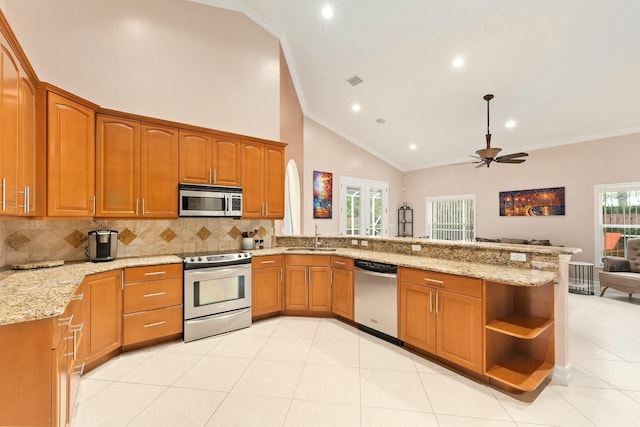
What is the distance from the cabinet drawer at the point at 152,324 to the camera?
256 centimetres

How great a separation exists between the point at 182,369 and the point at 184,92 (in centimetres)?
320

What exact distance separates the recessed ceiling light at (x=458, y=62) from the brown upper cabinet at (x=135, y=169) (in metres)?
3.88

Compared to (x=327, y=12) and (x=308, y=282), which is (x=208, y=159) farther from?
(x=327, y=12)

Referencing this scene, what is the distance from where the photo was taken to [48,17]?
2.69 m

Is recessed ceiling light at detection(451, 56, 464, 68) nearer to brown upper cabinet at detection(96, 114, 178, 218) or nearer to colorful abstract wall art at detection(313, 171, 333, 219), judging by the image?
colorful abstract wall art at detection(313, 171, 333, 219)

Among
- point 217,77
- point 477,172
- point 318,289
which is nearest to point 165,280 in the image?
point 318,289

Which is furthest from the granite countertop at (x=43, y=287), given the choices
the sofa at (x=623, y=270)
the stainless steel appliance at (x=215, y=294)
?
the sofa at (x=623, y=270)

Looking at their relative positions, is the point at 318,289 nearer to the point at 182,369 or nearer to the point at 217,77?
the point at 182,369

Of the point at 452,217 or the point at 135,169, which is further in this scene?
the point at 452,217

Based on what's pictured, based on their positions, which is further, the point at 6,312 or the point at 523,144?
the point at 523,144

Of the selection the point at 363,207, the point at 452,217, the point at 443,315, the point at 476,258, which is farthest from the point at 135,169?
the point at 452,217

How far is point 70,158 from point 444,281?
349 centimetres

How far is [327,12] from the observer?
11.2ft

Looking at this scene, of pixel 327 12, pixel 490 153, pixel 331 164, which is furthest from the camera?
pixel 331 164
